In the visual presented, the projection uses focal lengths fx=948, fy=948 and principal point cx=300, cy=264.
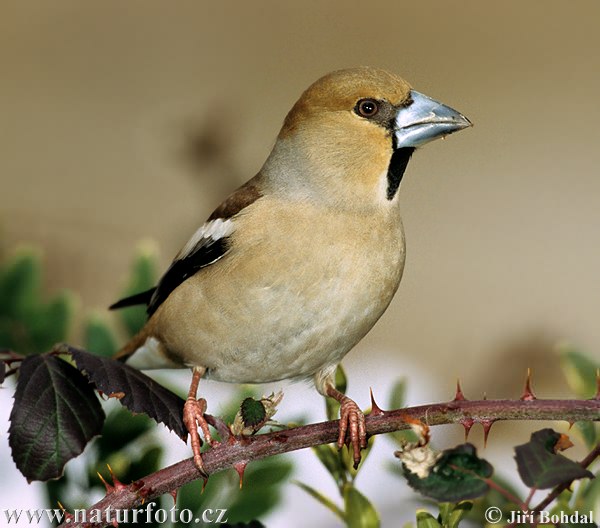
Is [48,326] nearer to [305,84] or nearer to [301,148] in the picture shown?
[301,148]

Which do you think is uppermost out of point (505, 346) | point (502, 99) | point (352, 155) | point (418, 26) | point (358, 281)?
point (418, 26)

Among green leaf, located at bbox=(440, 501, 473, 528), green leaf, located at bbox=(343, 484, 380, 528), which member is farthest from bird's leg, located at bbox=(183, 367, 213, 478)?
green leaf, located at bbox=(440, 501, 473, 528)

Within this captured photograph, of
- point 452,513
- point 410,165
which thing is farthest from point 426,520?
point 410,165

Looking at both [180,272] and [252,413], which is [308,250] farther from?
[252,413]

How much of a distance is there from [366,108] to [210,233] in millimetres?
465

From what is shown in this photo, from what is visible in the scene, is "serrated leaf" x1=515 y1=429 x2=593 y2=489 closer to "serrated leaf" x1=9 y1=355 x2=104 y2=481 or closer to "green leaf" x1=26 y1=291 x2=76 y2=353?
"serrated leaf" x1=9 y1=355 x2=104 y2=481

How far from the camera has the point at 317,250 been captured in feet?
6.61

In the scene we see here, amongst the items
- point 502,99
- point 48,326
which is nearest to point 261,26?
point 502,99

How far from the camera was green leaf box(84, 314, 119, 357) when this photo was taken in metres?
1.97

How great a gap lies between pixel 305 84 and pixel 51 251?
5.93 feet

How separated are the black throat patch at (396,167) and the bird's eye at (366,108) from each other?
0.10 metres

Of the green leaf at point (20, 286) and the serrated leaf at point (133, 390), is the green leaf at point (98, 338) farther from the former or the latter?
the serrated leaf at point (133, 390)

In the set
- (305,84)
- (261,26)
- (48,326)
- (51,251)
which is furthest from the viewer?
(261,26)

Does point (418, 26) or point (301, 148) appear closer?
point (301, 148)
